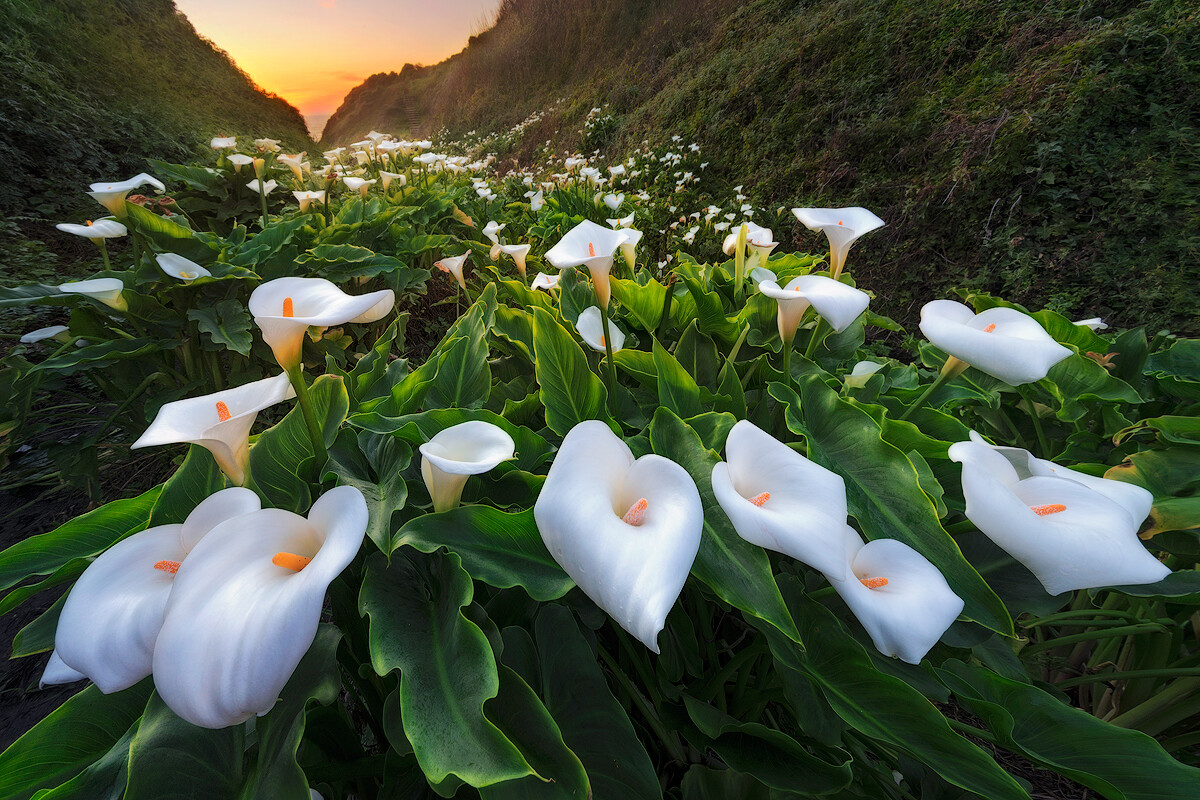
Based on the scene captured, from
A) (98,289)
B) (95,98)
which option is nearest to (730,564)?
(98,289)

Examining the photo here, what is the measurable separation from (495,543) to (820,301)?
0.68 m

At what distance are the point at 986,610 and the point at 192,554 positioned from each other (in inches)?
36.9

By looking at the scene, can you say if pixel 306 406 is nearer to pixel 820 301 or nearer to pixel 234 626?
pixel 234 626

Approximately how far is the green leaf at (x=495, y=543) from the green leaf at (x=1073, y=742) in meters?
0.56

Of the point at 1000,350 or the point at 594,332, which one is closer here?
the point at 1000,350

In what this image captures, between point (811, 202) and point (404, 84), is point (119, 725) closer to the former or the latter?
point (811, 202)

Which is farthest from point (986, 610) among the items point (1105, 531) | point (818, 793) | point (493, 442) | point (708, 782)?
point (493, 442)

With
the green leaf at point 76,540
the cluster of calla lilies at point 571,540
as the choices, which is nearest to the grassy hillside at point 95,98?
the green leaf at point 76,540

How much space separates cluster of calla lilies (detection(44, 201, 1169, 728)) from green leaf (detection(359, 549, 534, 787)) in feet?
0.34

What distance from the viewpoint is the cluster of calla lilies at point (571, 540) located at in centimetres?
47

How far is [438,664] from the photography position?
61 cm

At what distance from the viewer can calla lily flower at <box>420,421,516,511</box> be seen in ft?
2.30

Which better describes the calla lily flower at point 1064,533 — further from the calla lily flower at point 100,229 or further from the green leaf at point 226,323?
the calla lily flower at point 100,229

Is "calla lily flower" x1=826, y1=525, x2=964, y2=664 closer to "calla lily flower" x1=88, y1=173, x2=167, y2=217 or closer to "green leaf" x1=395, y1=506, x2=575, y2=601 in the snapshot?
"green leaf" x1=395, y1=506, x2=575, y2=601
